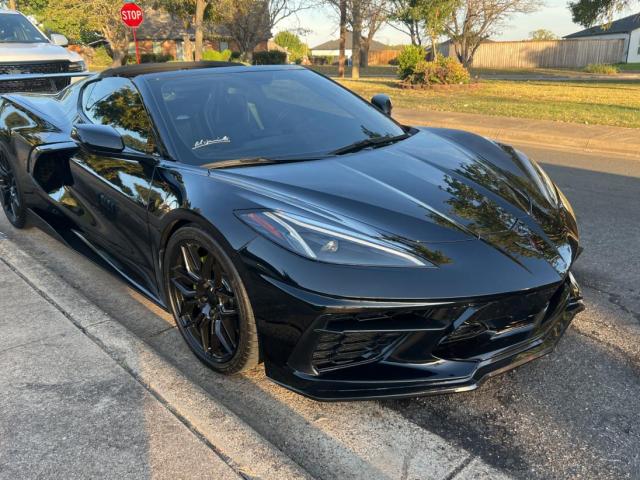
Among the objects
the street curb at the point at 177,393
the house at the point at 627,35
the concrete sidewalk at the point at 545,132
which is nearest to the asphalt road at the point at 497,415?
the street curb at the point at 177,393

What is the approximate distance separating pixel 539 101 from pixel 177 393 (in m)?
13.9

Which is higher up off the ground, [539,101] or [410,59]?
[410,59]

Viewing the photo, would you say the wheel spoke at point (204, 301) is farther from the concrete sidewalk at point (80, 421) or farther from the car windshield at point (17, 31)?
the car windshield at point (17, 31)

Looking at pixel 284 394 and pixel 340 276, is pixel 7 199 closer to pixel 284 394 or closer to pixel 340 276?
pixel 284 394

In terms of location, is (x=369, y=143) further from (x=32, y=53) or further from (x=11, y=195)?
(x=32, y=53)

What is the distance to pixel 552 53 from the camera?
41094mm

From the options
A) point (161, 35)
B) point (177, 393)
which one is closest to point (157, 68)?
point (177, 393)

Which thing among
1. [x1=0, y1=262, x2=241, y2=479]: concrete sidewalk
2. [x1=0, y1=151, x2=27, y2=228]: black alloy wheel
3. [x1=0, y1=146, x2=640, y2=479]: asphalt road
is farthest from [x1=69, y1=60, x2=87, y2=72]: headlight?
[x1=0, y1=262, x2=241, y2=479]: concrete sidewalk

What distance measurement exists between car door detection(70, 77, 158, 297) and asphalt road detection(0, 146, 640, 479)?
16.0 inches

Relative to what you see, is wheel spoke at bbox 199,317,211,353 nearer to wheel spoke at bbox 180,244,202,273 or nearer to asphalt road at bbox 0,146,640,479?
asphalt road at bbox 0,146,640,479

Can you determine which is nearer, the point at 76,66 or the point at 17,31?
the point at 76,66

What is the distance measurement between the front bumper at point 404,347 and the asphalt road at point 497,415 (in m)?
0.23

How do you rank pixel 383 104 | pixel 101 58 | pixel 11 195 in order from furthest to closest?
1. pixel 101 58
2. pixel 11 195
3. pixel 383 104

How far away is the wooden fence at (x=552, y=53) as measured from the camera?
132 ft
